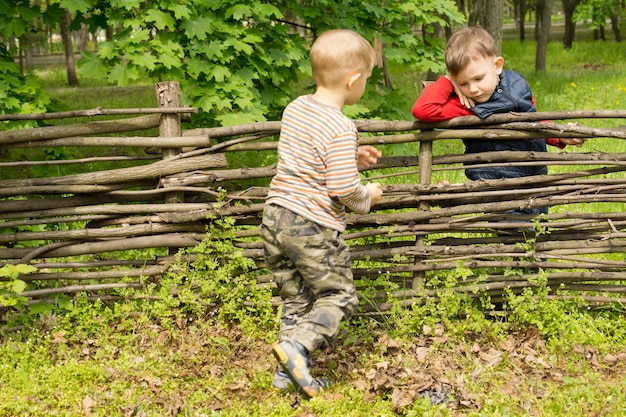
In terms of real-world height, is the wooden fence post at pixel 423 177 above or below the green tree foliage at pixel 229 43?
below

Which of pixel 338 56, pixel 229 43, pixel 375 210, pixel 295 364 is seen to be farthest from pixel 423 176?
pixel 229 43

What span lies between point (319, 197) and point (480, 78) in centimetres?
130

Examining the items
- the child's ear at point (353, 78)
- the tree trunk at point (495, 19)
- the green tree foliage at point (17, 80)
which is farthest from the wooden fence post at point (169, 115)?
the tree trunk at point (495, 19)

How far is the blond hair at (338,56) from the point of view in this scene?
116 inches

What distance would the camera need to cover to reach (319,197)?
308 centimetres

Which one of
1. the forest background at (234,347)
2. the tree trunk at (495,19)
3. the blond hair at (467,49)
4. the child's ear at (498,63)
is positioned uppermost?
the tree trunk at (495,19)

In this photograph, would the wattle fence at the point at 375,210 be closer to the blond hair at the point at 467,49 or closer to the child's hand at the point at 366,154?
the blond hair at the point at 467,49

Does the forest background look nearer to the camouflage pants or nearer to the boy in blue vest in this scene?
the camouflage pants

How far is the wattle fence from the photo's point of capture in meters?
3.86

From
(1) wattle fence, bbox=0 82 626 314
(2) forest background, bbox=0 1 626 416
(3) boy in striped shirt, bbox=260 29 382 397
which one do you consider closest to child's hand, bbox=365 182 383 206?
(3) boy in striped shirt, bbox=260 29 382 397

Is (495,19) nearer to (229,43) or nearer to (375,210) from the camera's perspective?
(229,43)

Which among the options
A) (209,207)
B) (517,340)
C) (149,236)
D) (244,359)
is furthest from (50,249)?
(517,340)

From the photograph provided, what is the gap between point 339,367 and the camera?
362 centimetres

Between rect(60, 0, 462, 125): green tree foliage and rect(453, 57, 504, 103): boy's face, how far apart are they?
5.85ft
